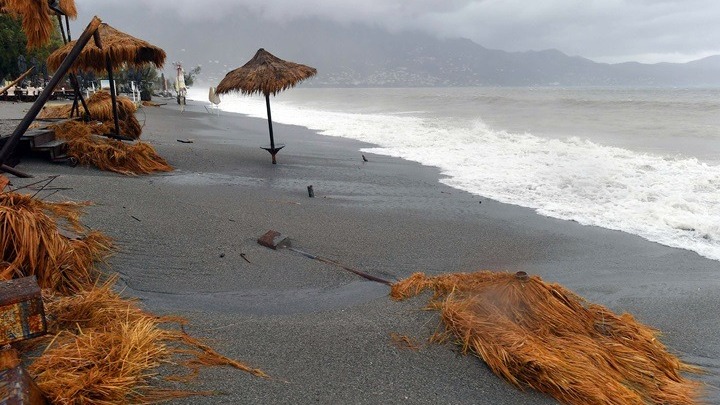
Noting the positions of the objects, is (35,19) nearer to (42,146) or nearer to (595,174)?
(42,146)

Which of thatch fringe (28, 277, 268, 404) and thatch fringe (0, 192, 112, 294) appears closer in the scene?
thatch fringe (28, 277, 268, 404)

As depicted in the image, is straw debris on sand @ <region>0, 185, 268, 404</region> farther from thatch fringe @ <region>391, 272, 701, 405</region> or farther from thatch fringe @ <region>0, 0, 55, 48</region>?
thatch fringe @ <region>0, 0, 55, 48</region>

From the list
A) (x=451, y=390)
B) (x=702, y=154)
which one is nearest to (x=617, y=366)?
(x=451, y=390)

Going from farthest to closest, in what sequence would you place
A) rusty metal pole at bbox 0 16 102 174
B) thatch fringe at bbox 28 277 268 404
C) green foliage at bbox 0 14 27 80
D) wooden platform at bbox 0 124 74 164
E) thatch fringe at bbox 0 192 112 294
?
green foliage at bbox 0 14 27 80, wooden platform at bbox 0 124 74 164, rusty metal pole at bbox 0 16 102 174, thatch fringe at bbox 0 192 112 294, thatch fringe at bbox 28 277 268 404

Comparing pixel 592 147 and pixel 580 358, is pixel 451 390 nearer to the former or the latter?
pixel 580 358

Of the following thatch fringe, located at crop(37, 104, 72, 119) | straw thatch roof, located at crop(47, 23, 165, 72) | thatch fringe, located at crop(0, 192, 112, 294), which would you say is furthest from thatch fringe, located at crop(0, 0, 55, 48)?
thatch fringe, located at crop(37, 104, 72, 119)

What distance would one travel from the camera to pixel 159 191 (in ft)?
20.9

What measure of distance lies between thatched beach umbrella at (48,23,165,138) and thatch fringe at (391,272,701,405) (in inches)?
326

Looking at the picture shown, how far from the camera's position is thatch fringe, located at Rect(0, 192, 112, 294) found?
121 inches

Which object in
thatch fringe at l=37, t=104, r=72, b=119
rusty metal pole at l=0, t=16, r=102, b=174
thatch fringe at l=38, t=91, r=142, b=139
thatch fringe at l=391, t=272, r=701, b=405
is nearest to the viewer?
thatch fringe at l=391, t=272, r=701, b=405

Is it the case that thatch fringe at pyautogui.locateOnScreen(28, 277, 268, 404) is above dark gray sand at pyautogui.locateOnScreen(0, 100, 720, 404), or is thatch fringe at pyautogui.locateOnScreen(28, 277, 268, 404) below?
above

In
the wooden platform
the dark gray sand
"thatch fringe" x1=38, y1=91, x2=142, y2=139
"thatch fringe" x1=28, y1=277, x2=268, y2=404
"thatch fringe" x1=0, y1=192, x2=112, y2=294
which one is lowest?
the dark gray sand

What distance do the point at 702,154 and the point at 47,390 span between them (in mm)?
17095

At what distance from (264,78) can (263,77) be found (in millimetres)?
54
